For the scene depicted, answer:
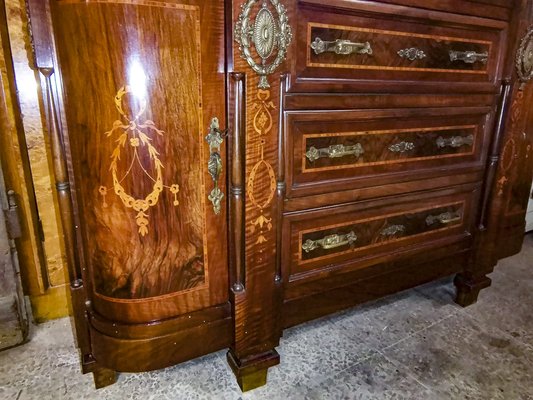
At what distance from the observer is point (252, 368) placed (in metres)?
0.97

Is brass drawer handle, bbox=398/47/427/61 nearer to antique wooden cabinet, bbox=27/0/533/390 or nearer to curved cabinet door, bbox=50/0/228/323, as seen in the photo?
antique wooden cabinet, bbox=27/0/533/390

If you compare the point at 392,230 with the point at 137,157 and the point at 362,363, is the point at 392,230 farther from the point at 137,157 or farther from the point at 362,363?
the point at 137,157

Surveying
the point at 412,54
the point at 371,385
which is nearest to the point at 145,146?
the point at 412,54

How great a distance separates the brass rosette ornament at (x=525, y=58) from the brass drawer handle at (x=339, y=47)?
61cm

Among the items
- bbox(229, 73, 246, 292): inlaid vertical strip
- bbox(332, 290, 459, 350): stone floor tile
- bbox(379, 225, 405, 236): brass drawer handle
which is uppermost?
bbox(229, 73, 246, 292): inlaid vertical strip

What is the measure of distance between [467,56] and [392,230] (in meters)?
0.54

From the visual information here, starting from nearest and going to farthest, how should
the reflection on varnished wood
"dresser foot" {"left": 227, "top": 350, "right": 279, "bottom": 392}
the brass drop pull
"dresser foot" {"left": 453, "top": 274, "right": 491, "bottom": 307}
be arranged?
the reflection on varnished wood < the brass drop pull < "dresser foot" {"left": 227, "top": 350, "right": 279, "bottom": 392} < "dresser foot" {"left": 453, "top": 274, "right": 491, "bottom": 307}

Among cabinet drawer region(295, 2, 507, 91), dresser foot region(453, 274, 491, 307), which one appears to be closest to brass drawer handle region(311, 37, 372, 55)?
cabinet drawer region(295, 2, 507, 91)

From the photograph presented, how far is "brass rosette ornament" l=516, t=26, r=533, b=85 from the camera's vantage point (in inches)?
45.3

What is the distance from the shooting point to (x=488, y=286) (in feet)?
4.78

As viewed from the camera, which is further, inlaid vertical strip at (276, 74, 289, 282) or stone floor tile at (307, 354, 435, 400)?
stone floor tile at (307, 354, 435, 400)

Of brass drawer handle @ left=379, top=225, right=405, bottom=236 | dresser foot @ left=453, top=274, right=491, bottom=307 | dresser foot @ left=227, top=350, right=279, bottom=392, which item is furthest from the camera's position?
dresser foot @ left=453, top=274, right=491, bottom=307

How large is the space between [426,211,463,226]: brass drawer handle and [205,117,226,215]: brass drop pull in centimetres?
70

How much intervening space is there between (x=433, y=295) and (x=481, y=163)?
54cm
